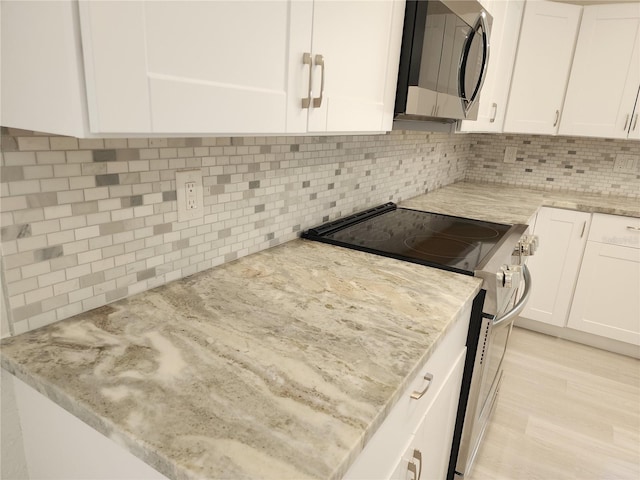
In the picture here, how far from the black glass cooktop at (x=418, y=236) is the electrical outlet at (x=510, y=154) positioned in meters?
1.49

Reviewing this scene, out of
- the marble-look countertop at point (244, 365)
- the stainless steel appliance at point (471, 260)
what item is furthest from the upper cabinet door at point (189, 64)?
the stainless steel appliance at point (471, 260)

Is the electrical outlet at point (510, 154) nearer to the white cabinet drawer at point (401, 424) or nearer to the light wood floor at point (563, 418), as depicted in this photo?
the light wood floor at point (563, 418)

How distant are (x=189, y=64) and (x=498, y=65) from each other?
86.3 inches

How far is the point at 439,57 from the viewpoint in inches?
52.7

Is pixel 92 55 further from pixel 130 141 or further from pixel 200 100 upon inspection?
pixel 130 141

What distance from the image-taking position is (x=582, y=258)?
8.59ft

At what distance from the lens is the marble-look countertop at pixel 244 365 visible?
560mm

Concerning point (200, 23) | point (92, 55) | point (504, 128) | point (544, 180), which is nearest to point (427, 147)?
point (504, 128)

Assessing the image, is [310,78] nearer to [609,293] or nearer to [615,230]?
[615,230]

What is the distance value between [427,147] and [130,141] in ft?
6.45

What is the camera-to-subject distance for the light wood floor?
1.75m

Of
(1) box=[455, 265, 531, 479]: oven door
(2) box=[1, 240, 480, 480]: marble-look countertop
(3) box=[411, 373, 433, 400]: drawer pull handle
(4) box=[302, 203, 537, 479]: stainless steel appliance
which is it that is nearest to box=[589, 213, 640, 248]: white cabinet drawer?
(4) box=[302, 203, 537, 479]: stainless steel appliance

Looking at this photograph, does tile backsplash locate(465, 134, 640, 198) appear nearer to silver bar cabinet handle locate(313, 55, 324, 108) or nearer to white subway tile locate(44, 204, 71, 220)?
silver bar cabinet handle locate(313, 55, 324, 108)

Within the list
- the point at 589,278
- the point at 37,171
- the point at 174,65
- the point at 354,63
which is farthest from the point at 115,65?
the point at 589,278
